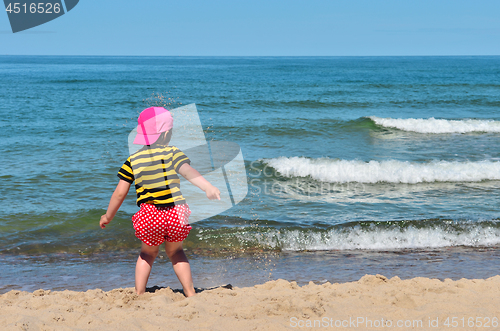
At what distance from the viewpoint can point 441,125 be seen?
16.3 metres

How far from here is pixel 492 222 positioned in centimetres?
640

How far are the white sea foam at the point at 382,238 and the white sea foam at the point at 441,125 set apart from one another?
1056 cm

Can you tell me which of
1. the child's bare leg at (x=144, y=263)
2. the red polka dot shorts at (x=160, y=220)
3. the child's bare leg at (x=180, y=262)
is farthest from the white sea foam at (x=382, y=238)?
the red polka dot shorts at (x=160, y=220)

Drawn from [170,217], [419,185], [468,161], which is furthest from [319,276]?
[468,161]

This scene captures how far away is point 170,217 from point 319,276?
2182 mm

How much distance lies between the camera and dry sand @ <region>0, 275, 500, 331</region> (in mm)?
3061

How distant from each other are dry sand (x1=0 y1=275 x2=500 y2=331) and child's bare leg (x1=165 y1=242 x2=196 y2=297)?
0.43 ft

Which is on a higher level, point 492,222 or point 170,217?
point 170,217

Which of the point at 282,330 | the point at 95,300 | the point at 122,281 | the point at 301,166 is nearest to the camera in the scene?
the point at 282,330

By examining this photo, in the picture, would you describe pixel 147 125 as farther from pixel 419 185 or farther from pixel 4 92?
pixel 4 92

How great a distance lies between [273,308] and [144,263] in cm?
120

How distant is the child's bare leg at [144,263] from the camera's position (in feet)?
11.8

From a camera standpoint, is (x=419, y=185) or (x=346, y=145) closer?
(x=419, y=185)

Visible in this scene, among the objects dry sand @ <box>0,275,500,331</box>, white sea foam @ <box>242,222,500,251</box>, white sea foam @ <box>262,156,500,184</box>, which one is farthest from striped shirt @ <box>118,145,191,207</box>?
white sea foam @ <box>262,156,500,184</box>
